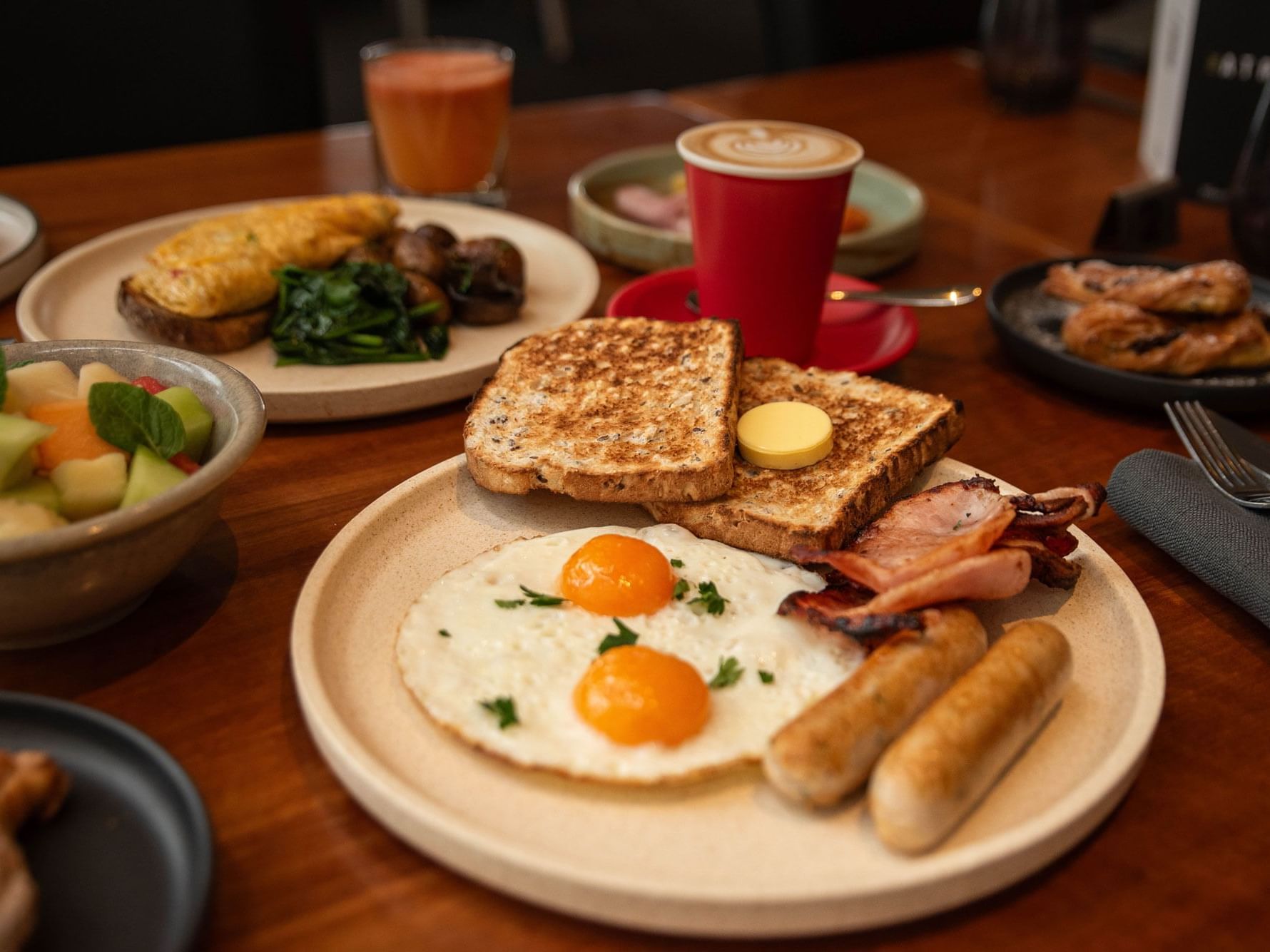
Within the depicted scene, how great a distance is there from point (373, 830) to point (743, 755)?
475 mm

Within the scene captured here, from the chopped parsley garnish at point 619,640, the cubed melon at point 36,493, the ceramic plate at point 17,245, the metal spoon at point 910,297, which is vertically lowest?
the chopped parsley garnish at point 619,640

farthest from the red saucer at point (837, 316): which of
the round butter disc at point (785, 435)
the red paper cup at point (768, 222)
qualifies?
the round butter disc at point (785, 435)

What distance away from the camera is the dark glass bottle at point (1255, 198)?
9.29ft

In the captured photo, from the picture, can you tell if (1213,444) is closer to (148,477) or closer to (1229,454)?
(1229,454)

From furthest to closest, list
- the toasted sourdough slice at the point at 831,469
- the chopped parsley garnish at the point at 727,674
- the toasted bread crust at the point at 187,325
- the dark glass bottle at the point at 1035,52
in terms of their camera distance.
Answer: the dark glass bottle at the point at 1035,52
the toasted bread crust at the point at 187,325
the toasted sourdough slice at the point at 831,469
the chopped parsley garnish at the point at 727,674

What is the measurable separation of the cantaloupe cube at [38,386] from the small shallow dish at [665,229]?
1657mm

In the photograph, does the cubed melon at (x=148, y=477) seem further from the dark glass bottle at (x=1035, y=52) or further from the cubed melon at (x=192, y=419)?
the dark glass bottle at (x=1035, y=52)

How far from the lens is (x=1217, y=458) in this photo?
2.04 metres

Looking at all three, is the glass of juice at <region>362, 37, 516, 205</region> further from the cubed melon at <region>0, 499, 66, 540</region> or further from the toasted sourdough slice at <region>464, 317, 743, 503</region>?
the cubed melon at <region>0, 499, 66, 540</region>

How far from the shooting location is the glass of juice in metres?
3.25

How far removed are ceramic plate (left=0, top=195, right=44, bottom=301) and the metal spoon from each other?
1.73 metres

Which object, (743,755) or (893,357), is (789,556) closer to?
(743,755)

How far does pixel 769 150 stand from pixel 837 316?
1.79 ft

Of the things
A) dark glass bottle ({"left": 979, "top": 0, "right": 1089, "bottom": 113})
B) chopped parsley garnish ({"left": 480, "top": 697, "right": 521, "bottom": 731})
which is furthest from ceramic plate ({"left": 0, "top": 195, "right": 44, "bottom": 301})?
dark glass bottle ({"left": 979, "top": 0, "right": 1089, "bottom": 113})
